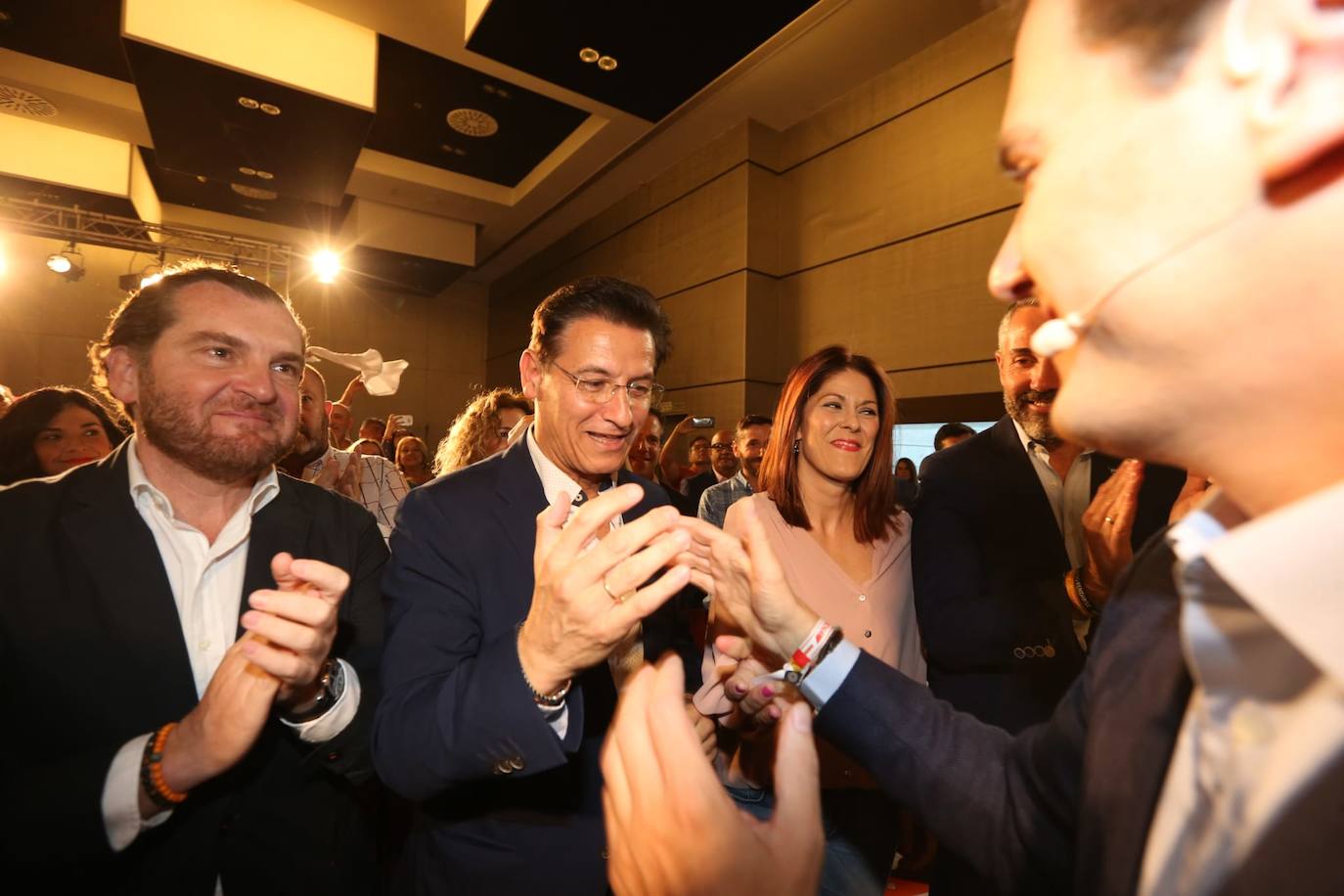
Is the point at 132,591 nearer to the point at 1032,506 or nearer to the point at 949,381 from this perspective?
→ the point at 1032,506

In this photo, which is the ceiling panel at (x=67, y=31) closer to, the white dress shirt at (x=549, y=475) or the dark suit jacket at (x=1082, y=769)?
the white dress shirt at (x=549, y=475)

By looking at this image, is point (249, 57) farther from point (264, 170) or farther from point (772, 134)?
point (772, 134)

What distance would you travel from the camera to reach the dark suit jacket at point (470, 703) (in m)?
1.02

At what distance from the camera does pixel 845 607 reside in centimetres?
192

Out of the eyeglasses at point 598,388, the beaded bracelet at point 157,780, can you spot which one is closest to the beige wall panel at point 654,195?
the eyeglasses at point 598,388

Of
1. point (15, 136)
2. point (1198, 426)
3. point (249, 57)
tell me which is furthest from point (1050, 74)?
point (15, 136)

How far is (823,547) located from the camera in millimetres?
2131

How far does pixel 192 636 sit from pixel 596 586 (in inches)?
43.3

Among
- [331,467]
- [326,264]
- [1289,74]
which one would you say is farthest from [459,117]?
[1289,74]

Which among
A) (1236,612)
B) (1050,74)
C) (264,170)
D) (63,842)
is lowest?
(63,842)

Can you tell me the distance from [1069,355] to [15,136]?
1108cm

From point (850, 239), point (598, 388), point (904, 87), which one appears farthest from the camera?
point (850, 239)

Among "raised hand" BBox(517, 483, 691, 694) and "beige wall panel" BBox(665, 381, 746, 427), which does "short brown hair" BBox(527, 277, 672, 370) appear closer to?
"raised hand" BBox(517, 483, 691, 694)

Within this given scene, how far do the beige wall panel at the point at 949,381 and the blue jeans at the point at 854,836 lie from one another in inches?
175
